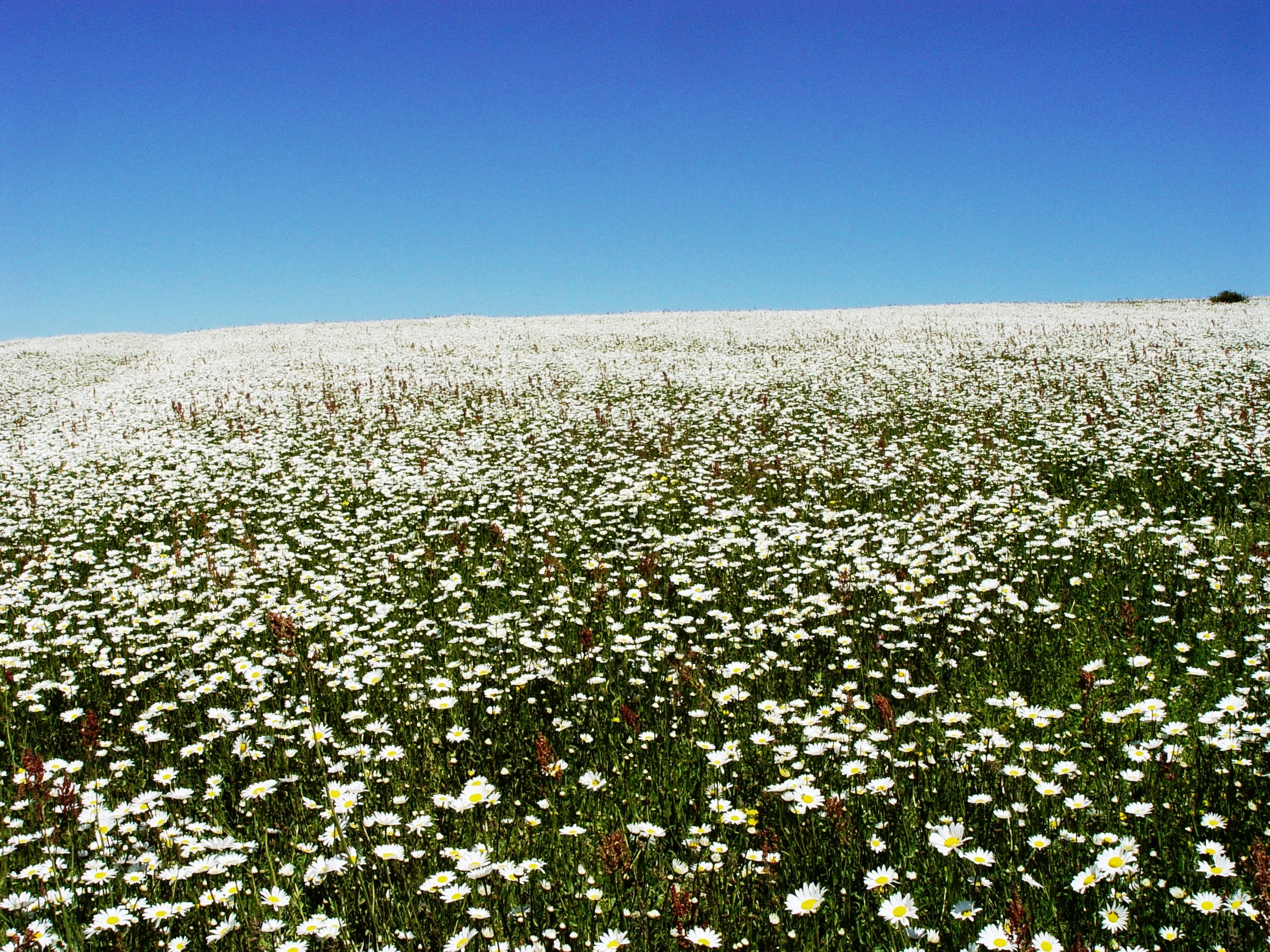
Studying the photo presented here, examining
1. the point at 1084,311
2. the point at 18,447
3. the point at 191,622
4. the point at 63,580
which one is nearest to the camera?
the point at 191,622

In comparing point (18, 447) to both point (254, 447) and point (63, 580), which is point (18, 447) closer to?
point (254, 447)

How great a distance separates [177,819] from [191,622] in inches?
136

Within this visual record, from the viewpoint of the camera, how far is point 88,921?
133 inches

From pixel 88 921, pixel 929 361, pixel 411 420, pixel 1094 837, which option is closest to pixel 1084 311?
pixel 929 361

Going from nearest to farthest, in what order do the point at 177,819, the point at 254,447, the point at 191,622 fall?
the point at 177,819
the point at 191,622
the point at 254,447

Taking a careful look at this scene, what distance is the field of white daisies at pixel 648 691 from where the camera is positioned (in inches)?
133

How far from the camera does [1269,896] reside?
8.24 feet

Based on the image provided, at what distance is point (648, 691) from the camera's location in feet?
18.9

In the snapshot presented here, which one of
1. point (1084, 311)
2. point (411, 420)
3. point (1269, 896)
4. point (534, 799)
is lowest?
point (534, 799)

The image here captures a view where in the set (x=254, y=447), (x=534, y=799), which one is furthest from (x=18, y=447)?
(x=534, y=799)

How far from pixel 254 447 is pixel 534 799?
12803mm

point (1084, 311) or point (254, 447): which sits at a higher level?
point (1084, 311)

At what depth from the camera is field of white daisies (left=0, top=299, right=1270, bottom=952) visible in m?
3.38

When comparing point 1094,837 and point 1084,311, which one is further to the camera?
point 1084,311
